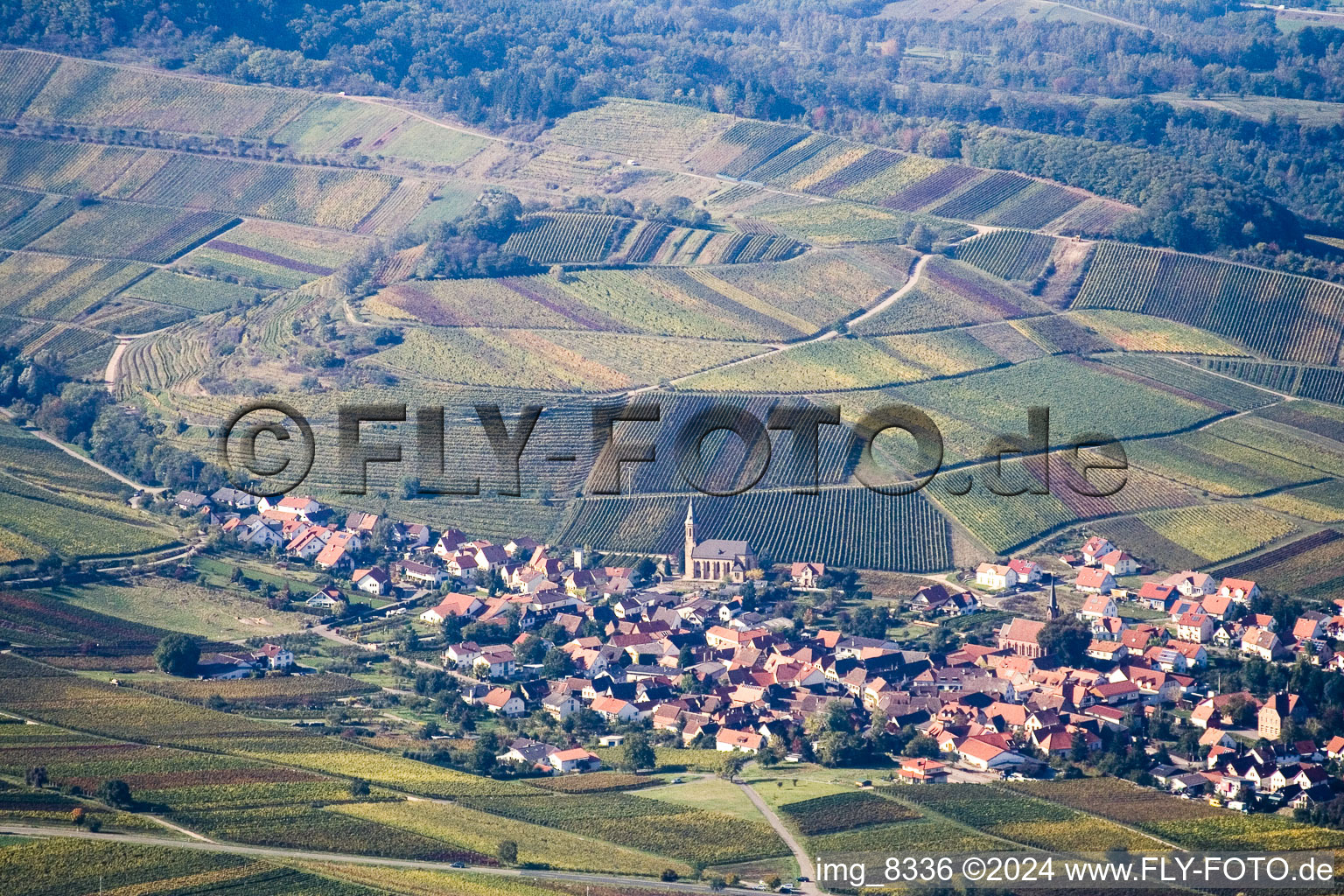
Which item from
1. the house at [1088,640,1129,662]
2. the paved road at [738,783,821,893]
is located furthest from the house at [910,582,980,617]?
the paved road at [738,783,821,893]

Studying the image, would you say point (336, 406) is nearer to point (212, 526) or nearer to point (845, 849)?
point (212, 526)

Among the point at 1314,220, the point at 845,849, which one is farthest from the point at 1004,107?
the point at 845,849

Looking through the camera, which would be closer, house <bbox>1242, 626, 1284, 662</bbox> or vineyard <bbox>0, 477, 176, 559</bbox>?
house <bbox>1242, 626, 1284, 662</bbox>

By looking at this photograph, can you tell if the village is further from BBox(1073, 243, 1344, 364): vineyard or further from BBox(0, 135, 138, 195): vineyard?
BBox(0, 135, 138, 195): vineyard

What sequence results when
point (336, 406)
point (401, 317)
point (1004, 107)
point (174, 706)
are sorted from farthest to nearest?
point (1004, 107) < point (401, 317) < point (336, 406) < point (174, 706)

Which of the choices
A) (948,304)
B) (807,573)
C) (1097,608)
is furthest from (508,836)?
(948,304)

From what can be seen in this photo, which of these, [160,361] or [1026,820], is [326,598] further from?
[160,361]
